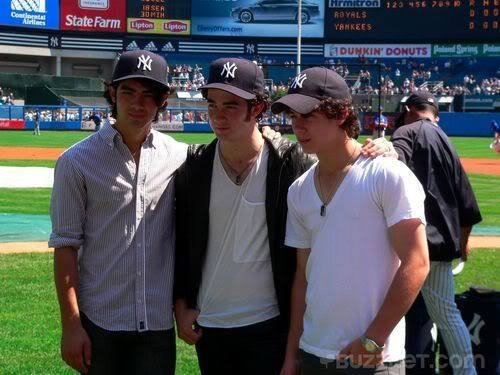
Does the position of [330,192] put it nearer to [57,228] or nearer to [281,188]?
[281,188]

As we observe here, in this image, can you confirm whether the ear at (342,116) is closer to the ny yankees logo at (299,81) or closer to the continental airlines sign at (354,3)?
the ny yankees logo at (299,81)

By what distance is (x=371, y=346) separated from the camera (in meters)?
2.98

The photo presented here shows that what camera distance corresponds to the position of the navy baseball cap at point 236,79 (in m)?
3.45

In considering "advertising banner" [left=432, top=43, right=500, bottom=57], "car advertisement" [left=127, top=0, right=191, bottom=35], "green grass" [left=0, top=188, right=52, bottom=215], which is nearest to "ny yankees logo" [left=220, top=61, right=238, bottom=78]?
"green grass" [left=0, top=188, right=52, bottom=215]

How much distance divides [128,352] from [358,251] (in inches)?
44.9

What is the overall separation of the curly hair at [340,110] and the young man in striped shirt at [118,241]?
0.75 m

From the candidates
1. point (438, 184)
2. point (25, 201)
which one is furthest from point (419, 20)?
point (438, 184)

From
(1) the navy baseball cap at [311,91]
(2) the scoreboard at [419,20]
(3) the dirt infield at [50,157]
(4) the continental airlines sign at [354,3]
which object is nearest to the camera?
(1) the navy baseball cap at [311,91]

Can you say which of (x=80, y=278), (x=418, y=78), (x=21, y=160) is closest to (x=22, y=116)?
(x=21, y=160)

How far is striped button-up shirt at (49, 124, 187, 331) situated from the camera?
11.3 ft

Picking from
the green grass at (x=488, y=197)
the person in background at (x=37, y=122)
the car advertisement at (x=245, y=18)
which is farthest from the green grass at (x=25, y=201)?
the car advertisement at (x=245, y=18)

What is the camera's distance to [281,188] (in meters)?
3.52

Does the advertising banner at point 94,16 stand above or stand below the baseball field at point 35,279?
above

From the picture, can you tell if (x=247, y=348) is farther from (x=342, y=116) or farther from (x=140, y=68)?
(x=140, y=68)
